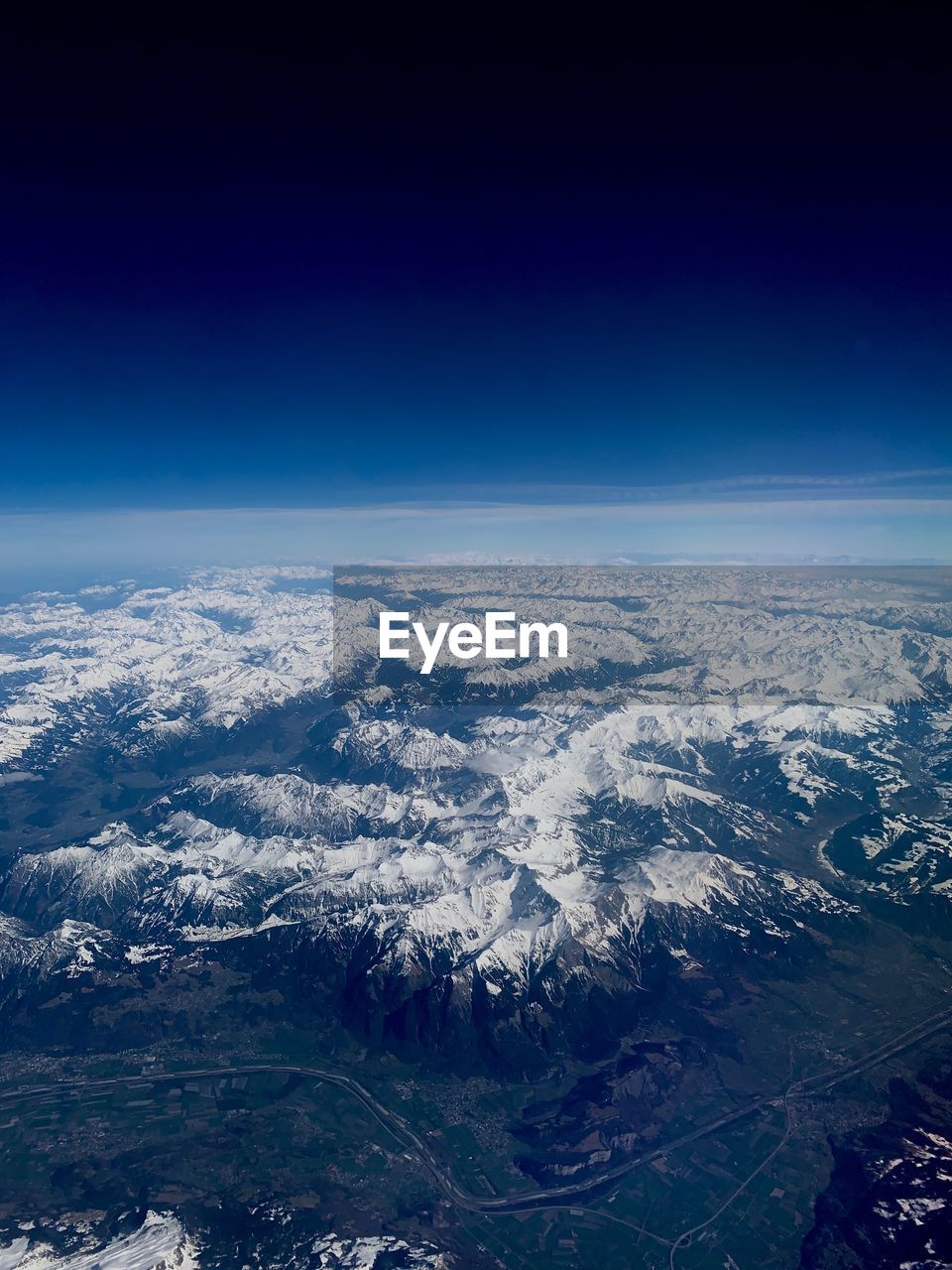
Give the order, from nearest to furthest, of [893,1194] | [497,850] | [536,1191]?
1. [893,1194]
2. [536,1191]
3. [497,850]

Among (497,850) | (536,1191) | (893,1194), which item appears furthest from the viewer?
(497,850)

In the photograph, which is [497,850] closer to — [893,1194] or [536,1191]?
[536,1191]

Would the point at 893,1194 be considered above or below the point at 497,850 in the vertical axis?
below

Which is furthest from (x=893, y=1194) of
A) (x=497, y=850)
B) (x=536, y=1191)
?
(x=497, y=850)

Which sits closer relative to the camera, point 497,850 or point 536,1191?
point 536,1191

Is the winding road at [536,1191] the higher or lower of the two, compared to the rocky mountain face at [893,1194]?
lower

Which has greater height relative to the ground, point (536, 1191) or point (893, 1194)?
point (893, 1194)

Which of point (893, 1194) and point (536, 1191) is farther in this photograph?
point (536, 1191)

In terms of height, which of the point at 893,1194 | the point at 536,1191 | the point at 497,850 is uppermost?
the point at 497,850

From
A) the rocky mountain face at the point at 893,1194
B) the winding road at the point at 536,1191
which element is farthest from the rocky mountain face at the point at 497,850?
the rocky mountain face at the point at 893,1194

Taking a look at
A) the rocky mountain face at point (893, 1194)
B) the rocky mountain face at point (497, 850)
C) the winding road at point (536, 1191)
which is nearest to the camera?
the rocky mountain face at point (893, 1194)

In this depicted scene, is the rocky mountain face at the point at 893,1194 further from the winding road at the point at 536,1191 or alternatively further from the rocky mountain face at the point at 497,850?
the rocky mountain face at the point at 497,850

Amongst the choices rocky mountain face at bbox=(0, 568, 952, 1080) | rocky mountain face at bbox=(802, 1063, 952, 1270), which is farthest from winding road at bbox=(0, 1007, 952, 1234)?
rocky mountain face at bbox=(0, 568, 952, 1080)
